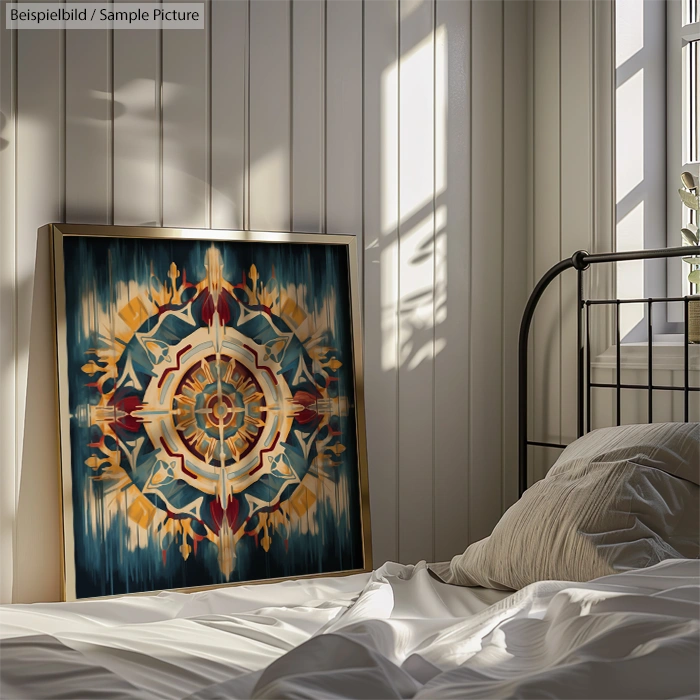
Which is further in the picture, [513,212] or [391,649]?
[513,212]

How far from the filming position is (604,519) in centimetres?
160

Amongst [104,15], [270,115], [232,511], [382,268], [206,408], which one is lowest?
[232,511]

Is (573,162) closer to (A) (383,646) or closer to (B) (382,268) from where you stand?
(B) (382,268)

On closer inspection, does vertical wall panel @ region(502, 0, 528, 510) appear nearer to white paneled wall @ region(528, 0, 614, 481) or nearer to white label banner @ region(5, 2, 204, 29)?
white paneled wall @ region(528, 0, 614, 481)

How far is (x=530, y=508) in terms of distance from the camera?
1728 mm

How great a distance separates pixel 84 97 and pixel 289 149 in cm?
54

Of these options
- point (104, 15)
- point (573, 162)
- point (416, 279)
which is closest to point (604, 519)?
point (416, 279)

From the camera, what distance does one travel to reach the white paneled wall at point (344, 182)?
1.94m

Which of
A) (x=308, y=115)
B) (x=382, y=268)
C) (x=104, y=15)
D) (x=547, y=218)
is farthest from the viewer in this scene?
(x=547, y=218)

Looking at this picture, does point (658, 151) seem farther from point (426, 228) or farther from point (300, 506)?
point (300, 506)

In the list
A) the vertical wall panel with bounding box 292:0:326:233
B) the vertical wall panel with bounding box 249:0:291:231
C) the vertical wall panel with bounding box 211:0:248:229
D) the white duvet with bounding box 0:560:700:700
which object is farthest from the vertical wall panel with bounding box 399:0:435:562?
the white duvet with bounding box 0:560:700:700

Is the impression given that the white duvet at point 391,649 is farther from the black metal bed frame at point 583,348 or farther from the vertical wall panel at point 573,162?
the vertical wall panel at point 573,162

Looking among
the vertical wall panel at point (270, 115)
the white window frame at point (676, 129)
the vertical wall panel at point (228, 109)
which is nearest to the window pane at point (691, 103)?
the white window frame at point (676, 129)

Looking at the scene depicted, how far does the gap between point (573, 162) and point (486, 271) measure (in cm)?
42
